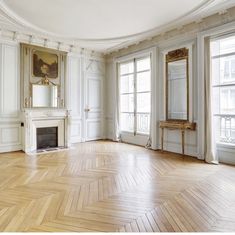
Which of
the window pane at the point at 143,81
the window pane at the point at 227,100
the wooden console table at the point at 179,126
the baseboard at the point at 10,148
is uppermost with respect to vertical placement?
the window pane at the point at 143,81

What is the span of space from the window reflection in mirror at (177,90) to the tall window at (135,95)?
874mm

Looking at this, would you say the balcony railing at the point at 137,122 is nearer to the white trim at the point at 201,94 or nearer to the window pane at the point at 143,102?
the window pane at the point at 143,102

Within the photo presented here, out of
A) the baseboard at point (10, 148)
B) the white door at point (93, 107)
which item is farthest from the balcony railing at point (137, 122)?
the baseboard at point (10, 148)

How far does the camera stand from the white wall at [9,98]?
5.58 metres

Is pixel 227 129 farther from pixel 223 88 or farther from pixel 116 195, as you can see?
pixel 116 195

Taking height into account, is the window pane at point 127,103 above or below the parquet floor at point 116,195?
above

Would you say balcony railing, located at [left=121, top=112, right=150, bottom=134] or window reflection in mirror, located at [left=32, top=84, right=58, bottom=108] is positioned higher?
window reflection in mirror, located at [left=32, top=84, right=58, bottom=108]

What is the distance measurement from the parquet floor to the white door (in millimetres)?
2793

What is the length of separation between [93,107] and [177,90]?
3301 millimetres

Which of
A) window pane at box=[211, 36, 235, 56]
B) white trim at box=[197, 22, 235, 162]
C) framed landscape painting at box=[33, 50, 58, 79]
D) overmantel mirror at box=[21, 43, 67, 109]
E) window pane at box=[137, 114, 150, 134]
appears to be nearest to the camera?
window pane at box=[211, 36, 235, 56]

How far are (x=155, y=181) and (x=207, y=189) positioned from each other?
0.78 m

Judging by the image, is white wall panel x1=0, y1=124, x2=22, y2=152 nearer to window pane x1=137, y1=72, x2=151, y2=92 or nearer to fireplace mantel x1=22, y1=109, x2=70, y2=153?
fireplace mantel x1=22, y1=109, x2=70, y2=153

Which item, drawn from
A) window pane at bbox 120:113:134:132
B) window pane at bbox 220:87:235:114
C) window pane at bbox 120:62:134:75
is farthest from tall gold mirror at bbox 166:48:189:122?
window pane at bbox 120:113:134:132

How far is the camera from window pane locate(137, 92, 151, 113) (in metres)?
6.50
